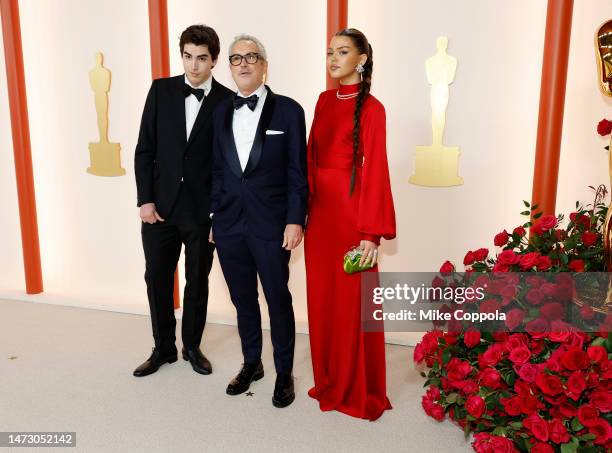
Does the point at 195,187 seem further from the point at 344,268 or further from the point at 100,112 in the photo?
the point at 100,112

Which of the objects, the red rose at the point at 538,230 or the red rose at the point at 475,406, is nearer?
the red rose at the point at 475,406

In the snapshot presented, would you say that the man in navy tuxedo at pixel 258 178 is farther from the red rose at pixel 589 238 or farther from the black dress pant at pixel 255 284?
the red rose at pixel 589 238

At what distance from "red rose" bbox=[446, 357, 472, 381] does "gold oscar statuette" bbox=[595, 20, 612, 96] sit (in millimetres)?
1230

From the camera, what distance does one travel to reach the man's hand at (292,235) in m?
2.49

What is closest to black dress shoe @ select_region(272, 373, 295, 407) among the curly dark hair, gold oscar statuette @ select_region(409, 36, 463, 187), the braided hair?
the braided hair

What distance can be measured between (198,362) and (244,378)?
34 centimetres

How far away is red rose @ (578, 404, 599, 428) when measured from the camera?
194 centimetres

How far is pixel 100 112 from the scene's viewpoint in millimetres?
3865

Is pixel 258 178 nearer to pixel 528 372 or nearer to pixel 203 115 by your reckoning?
pixel 203 115

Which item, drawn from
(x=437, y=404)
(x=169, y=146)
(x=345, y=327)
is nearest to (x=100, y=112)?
(x=169, y=146)

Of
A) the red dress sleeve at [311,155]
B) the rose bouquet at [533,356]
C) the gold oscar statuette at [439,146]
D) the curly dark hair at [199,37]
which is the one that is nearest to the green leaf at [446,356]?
the rose bouquet at [533,356]

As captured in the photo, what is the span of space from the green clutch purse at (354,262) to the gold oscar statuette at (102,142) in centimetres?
218

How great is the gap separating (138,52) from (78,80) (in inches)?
21.0

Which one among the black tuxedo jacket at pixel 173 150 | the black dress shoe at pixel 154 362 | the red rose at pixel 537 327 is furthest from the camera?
the black dress shoe at pixel 154 362
